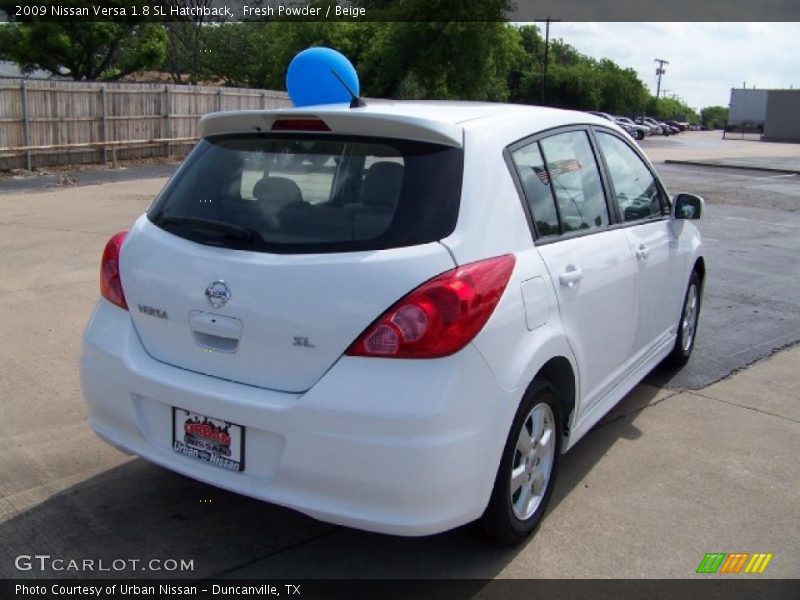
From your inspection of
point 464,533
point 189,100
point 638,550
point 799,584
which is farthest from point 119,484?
point 189,100

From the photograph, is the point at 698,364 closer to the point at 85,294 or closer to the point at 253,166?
the point at 253,166

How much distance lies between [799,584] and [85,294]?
5697mm

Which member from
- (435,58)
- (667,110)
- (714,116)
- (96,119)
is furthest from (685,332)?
(714,116)

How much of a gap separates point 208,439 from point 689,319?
3728 millimetres

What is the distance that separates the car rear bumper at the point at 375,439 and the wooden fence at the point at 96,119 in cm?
1590

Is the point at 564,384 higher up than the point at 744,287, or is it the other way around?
the point at 564,384

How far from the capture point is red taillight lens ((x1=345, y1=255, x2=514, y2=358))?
258 centimetres

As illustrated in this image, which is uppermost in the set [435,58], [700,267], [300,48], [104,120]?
[300,48]

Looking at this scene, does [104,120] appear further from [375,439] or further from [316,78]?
[375,439]

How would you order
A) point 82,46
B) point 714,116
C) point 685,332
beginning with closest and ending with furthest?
point 685,332 → point 82,46 → point 714,116

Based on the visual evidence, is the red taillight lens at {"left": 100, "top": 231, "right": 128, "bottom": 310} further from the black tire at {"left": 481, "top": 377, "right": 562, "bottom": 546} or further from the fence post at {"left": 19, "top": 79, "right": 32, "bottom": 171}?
the fence post at {"left": 19, "top": 79, "right": 32, "bottom": 171}

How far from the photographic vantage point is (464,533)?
3.21m

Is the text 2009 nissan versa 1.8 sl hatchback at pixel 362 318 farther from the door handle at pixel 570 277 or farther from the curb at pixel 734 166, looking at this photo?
the curb at pixel 734 166

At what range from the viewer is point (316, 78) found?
20.5 feet
